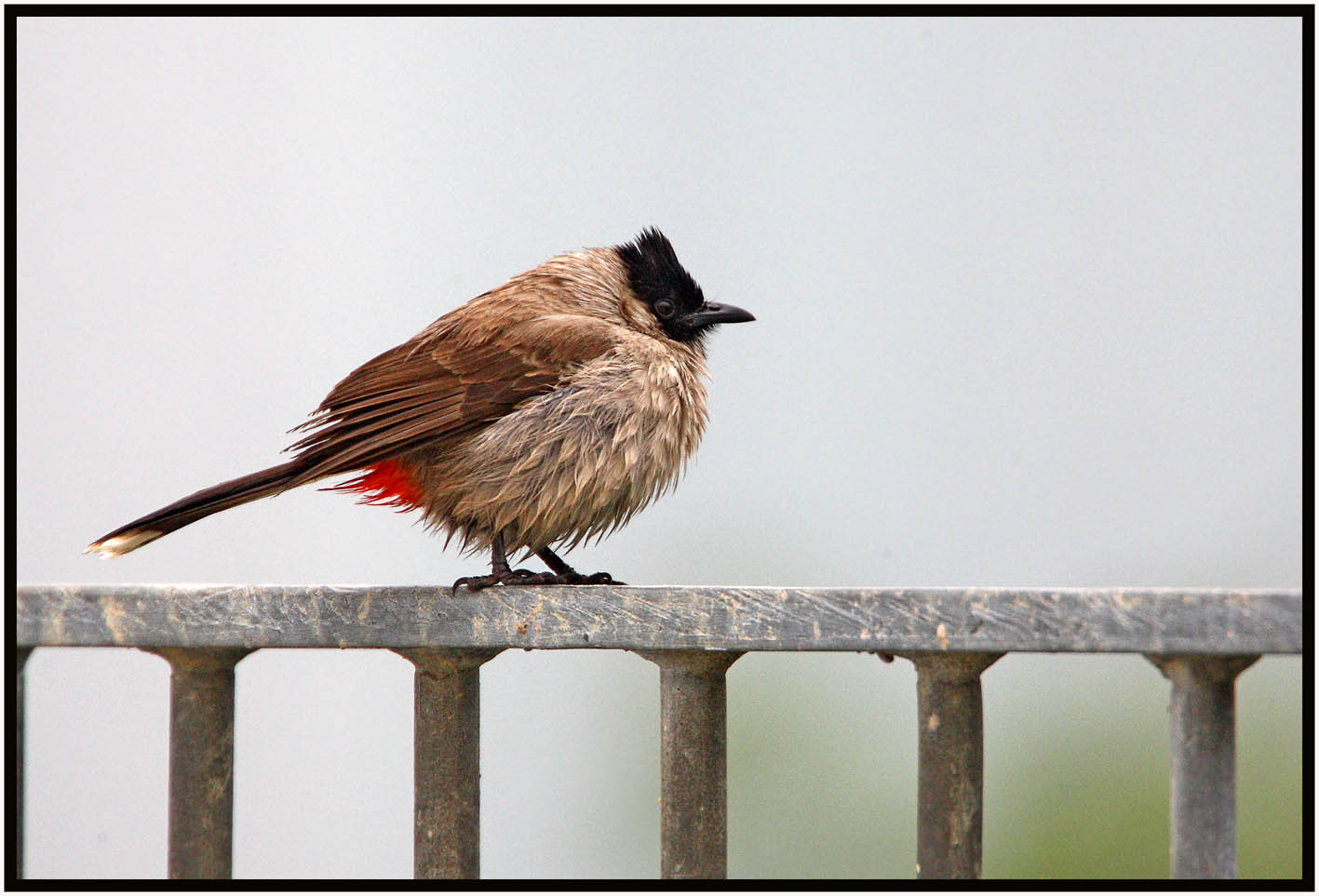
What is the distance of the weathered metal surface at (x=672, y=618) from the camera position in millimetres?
2094

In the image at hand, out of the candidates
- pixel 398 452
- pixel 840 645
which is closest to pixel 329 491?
pixel 398 452

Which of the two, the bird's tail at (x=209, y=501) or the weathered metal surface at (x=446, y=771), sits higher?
the bird's tail at (x=209, y=501)

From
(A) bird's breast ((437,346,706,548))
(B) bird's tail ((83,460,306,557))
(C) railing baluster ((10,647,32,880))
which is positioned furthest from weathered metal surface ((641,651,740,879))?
(C) railing baluster ((10,647,32,880))

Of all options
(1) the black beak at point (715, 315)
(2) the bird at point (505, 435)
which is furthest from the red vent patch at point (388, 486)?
(1) the black beak at point (715, 315)

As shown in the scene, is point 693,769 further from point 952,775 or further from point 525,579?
point 525,579

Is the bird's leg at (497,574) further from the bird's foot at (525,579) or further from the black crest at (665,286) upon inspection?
the black crest at (665,286)

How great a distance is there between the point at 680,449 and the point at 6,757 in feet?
5.62

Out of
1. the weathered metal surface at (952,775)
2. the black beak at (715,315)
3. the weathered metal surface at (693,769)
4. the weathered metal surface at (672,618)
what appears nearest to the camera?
the weathered metal surface at (672,618)

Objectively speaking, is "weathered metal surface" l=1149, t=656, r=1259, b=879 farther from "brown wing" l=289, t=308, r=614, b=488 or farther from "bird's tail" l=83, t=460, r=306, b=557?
"bird's tail" l=83, t=460, r=306, b=557

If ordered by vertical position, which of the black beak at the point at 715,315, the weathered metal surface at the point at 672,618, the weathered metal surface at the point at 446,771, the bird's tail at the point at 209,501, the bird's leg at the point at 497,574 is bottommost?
the weathered metal surface at the point at 446,771

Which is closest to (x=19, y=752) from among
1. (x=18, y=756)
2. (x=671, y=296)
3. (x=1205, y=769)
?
(x=18, y=756)

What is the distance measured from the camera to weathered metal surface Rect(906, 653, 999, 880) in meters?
2.28

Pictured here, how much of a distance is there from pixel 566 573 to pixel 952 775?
1369 mm

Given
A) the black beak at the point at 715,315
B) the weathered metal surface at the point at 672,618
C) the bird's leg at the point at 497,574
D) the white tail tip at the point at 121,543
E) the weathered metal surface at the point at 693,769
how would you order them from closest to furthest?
the weathered metal surface at the point at 672,618 → the weathered metal surface at the point at 693,769 → the bird's leg at the point at 497,574 → the white tail tip at the point at 121,543 → the black beak at the point at 715,315
